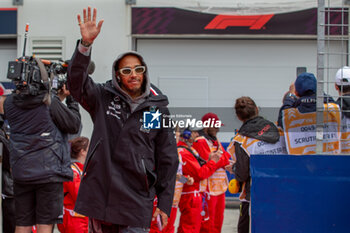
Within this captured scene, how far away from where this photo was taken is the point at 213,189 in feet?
22.5

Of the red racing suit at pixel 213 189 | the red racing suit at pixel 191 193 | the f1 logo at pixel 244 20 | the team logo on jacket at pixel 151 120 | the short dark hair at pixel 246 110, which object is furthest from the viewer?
the f1 logo at pixel 244 20

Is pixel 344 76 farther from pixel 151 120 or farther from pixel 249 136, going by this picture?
pixel 151 120

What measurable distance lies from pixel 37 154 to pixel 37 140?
0.46ft

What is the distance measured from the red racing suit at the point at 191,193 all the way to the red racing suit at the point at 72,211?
134 centimetres

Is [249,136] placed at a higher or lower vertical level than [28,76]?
lower

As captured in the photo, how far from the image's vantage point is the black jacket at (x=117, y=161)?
353 cm

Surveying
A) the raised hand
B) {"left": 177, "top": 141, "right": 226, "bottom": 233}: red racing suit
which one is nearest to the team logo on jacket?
the raised hand

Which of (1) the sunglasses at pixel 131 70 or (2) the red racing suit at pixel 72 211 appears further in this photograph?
(2) the red racing suit at pixel 72 211

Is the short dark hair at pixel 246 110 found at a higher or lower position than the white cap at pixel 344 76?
lower

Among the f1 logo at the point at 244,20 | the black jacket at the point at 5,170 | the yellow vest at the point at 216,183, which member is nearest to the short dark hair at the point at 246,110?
the yellow vest at the point at 216,183

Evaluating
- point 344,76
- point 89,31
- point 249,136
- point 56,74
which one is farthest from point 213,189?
point 89,31

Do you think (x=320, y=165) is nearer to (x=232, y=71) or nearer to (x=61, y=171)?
(x=61, y=171)

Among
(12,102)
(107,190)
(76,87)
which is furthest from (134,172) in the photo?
(12,102)

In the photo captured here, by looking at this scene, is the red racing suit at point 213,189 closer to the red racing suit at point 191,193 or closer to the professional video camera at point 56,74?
the red racing suit at point 191,193
